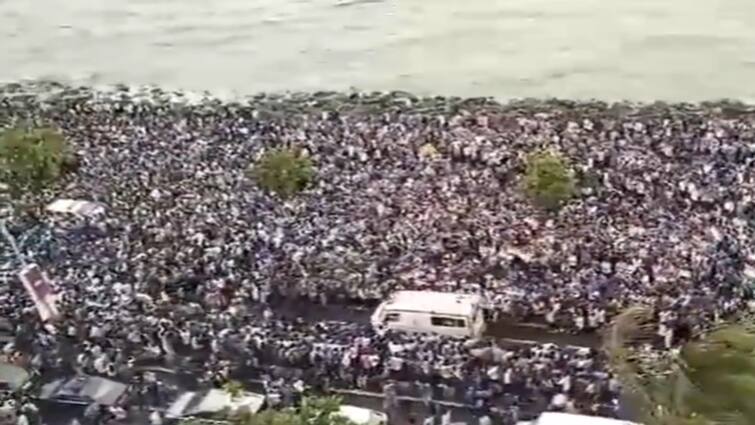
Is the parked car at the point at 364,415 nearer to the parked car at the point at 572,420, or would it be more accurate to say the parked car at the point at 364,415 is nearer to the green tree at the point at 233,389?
the green tree at the point at 233,389

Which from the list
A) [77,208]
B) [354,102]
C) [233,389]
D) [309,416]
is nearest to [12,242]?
[77,208]

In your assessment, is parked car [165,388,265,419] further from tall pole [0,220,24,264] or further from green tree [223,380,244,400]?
tall pole [0,220,24,264]

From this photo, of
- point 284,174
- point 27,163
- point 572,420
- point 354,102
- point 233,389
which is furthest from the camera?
point 354,102

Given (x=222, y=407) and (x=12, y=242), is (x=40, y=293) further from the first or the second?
(x=222, y=407)

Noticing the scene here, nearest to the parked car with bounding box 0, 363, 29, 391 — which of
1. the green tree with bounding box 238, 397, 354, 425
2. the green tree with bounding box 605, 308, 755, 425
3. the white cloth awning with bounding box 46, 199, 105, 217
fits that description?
the green tree with bounding box 238, 397, 354, 425

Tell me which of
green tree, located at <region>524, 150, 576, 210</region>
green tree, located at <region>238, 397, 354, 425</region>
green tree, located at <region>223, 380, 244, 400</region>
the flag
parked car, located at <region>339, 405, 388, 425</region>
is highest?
green tree, located at <region>524, 150, 576, 210</region>

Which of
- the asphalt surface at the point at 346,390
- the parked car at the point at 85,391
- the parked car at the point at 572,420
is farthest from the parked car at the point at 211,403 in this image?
the parked car at the point at 572,420
